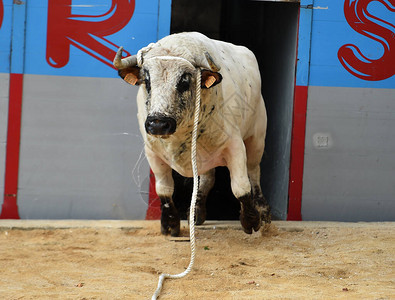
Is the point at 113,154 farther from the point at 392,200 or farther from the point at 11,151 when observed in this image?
the point at 392,200

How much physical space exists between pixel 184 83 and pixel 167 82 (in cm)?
15

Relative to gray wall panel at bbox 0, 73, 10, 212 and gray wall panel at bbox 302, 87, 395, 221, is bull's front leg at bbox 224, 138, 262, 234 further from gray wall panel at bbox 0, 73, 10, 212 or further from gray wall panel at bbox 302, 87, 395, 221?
gray wall panel at bbox 0, 73, 10, 212

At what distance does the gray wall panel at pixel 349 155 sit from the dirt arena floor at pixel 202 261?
340 mm

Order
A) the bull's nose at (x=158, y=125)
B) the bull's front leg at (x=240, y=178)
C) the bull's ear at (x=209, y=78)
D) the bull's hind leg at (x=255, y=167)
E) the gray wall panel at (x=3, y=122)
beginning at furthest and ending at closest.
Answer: the gray wall panel at (x=3, y=122)
the bull's hind leg at (x=255, y=167)
the bull's front leg at (x=240, y=178)
the bull's ear at (x=209, y=78)
the bull's nose at (x=158, y=125)

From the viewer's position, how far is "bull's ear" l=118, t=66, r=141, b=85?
4645 mm

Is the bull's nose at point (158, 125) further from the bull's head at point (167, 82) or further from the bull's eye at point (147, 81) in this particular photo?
the bull's eye at point (147, 81)

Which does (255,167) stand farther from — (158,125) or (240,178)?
(158,125)

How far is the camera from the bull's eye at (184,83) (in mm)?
4406

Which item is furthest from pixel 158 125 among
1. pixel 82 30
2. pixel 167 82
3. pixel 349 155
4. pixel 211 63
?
pixel 349 155

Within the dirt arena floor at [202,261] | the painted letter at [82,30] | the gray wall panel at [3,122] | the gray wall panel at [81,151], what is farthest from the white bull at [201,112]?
the gray wall panel at [3,122]

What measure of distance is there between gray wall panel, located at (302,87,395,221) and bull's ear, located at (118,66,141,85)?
2522 millimetres

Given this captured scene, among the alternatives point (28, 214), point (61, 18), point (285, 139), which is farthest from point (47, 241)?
point (285, 139)

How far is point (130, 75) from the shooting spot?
465 centimetres

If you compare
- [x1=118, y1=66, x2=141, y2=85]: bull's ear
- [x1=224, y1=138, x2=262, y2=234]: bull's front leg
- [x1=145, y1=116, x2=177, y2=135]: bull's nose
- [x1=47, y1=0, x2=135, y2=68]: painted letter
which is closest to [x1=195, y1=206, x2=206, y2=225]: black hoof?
[x1=224, y1=138, x2=262, y2=234]: bull's front leg
